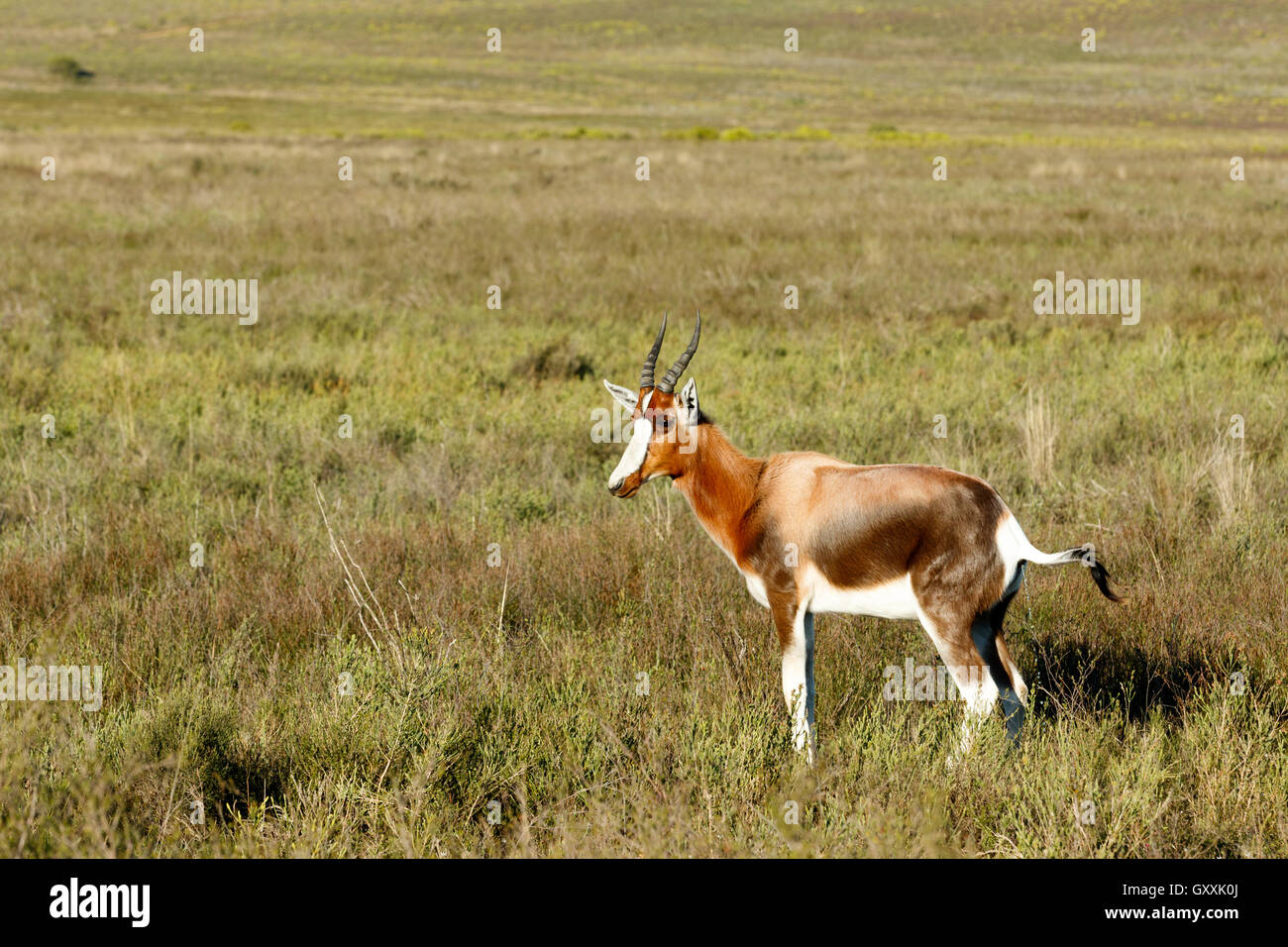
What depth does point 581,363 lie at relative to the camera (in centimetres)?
1101

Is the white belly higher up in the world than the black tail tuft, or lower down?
lower down

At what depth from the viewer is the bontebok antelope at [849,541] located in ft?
11.6

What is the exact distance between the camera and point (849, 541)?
3.68 meters

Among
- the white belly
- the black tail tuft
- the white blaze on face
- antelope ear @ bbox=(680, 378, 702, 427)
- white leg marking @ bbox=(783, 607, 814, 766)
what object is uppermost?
antelope ear @ bbox=(680, 378, 702, 427)

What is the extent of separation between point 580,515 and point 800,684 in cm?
320

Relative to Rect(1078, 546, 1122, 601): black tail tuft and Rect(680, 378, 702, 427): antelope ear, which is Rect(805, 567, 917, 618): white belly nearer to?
Rect(1078, 546, 1122, 601): black tail tuft

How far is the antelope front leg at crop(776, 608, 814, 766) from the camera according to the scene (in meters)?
3.77

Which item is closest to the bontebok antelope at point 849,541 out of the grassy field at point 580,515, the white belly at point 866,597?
the white belly at point 866,597

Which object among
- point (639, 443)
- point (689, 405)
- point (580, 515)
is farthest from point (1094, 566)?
point (580, 515)

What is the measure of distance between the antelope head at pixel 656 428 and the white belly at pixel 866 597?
0.70m

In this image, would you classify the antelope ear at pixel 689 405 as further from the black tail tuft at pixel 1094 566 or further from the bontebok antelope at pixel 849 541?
A: the black tail tuft at pixel 1094 566

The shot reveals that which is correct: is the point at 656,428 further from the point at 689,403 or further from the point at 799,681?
the point at 799,681

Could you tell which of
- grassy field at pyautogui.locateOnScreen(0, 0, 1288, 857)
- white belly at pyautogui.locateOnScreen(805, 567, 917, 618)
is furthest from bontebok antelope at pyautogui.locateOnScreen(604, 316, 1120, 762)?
grassy field at pyautogui.locateOnScreen(0, 0, 1288, 857)

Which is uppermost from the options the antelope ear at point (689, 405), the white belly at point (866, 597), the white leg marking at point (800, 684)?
the antelope ear at point (689, 405)
